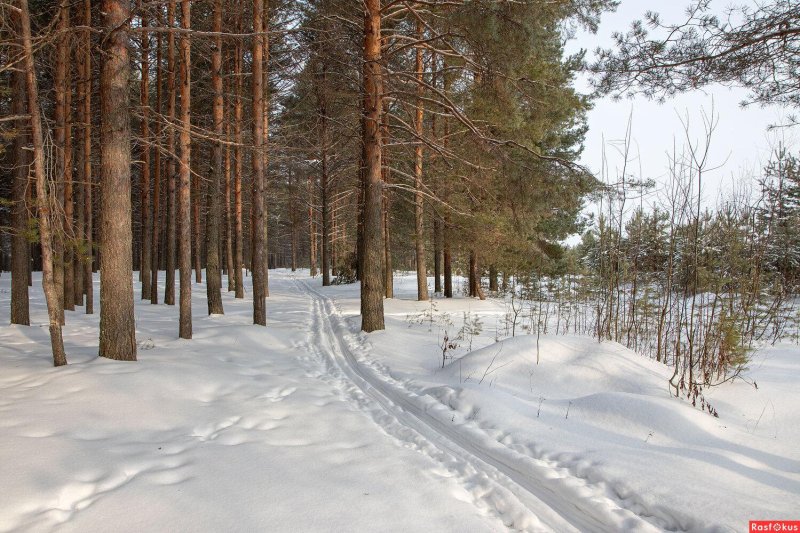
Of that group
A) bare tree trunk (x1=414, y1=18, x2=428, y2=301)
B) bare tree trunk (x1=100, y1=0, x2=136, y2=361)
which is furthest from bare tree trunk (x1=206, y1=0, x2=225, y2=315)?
bare tree trunk (x1=414, y1=18, x2=428, y2=301)

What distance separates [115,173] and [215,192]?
5628mm

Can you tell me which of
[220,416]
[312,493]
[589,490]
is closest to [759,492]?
[589,490]

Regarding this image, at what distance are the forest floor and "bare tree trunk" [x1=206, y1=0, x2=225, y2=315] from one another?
4.98 metres

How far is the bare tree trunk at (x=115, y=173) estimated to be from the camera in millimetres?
5730

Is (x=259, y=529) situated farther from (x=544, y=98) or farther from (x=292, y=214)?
(x=292, y=214)

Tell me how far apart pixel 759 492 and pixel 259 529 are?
336 centimetres

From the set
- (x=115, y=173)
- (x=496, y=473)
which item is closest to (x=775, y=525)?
(x=496, y=473)

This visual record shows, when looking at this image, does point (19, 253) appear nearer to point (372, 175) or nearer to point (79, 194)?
point (79, 194)

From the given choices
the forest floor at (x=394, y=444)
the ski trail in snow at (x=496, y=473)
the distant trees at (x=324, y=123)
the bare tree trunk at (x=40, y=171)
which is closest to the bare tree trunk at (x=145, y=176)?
the distant trees at (x=324, y=123)

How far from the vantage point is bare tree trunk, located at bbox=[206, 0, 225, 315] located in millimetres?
10141

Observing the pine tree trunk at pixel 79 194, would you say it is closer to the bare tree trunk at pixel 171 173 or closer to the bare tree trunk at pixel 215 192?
the bare tree trunk at pixel 171 173

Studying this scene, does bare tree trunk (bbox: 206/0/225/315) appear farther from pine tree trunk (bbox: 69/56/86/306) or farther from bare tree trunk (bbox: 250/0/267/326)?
pine tree trunk (bbox: 69/56/86/306)

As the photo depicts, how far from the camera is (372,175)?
8.91 m

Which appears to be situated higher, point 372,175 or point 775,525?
point 372,175
